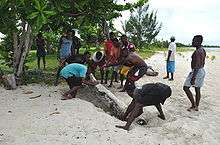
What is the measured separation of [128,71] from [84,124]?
322cm

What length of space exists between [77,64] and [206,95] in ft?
15.3

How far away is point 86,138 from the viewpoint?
7.96 metres

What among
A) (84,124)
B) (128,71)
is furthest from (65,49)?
(84,124)

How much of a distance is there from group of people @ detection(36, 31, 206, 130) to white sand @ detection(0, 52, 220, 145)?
0.38 metres

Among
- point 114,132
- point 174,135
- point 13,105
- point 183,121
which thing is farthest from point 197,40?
point 13,105

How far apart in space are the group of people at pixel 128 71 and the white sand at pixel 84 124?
375 millimetres

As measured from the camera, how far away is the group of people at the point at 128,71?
9.29 metres

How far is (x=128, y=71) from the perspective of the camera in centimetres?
1155

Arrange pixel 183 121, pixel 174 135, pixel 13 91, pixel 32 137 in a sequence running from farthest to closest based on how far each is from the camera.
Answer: pixel 13 91, pixel 183 121, pixel 174 135, pixel 32 137

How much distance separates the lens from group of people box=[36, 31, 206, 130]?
9.29 m

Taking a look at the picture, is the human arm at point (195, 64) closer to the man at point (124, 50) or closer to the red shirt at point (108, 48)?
the man at point (124, 50)

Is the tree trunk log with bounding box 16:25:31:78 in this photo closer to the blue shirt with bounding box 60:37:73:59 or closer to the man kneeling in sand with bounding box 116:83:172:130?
the blue shirt with bounding box 60:37:73:59

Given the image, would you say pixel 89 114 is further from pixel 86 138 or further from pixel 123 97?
pixel 123 97

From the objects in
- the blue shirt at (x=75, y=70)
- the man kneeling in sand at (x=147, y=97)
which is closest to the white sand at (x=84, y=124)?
the man kneeling in sand at (x=147, y=97)
